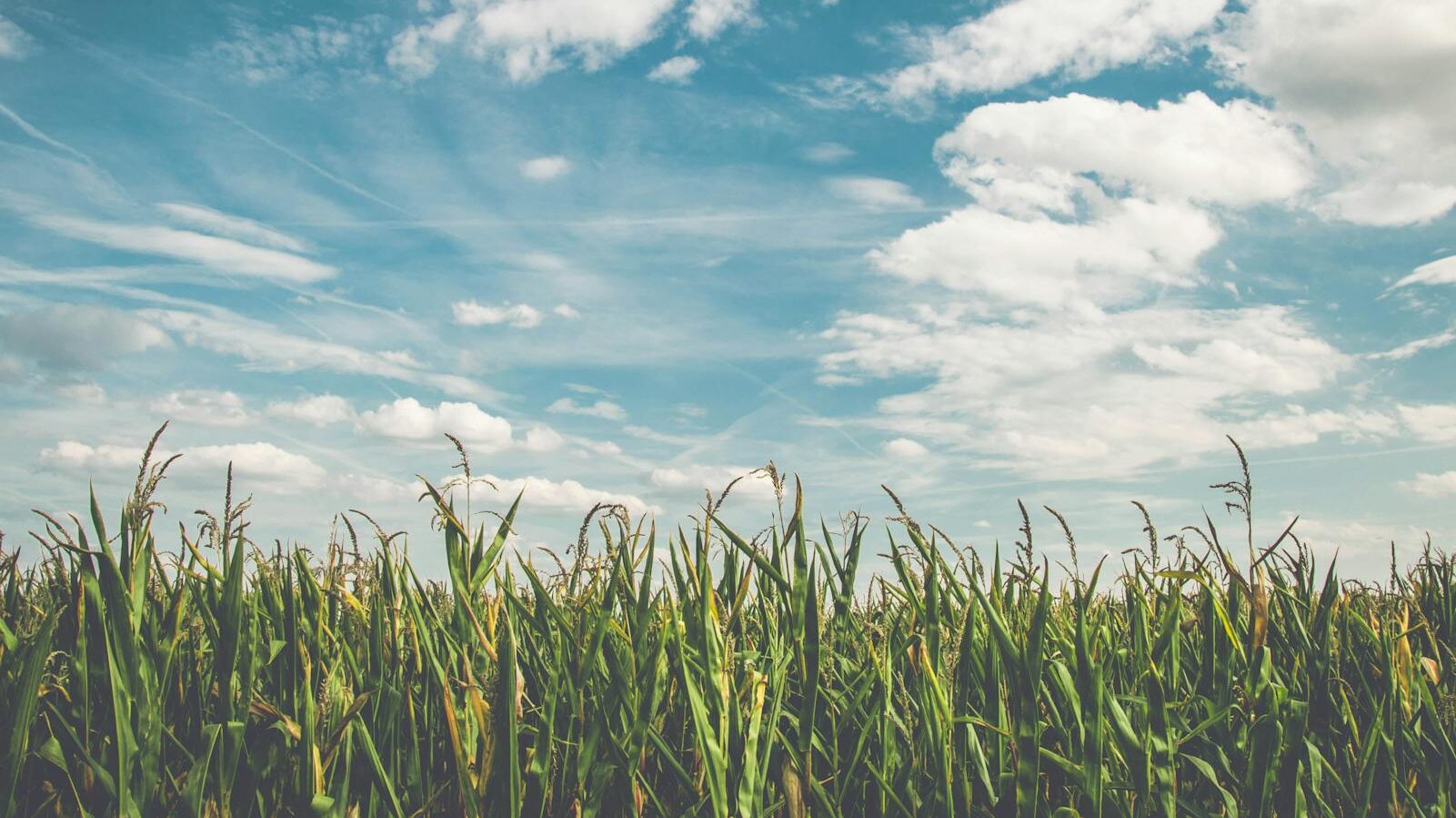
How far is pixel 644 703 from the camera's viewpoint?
2766 mm

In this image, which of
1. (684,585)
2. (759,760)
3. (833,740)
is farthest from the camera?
(684,585)

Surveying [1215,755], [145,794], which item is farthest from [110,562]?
[1215,755]

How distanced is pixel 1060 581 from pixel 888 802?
9.13 ft

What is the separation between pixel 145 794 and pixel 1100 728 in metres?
2.69

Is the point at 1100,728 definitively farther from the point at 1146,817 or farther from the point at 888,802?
the point at 888,802

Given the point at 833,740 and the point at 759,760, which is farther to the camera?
the point at 833,740

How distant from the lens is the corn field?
2693mm

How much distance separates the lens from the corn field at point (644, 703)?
2.69 m

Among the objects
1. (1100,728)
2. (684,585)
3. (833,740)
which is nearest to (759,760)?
(833,740)

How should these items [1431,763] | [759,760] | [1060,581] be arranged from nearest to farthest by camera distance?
[759,760] < [1431,763] < [1060,581]

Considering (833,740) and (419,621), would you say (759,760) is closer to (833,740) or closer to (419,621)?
(833,740)

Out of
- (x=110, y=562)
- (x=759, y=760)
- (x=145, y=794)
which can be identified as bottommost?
(x=145, y=794)

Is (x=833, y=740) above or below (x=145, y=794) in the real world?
above

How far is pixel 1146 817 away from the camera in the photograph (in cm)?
292
